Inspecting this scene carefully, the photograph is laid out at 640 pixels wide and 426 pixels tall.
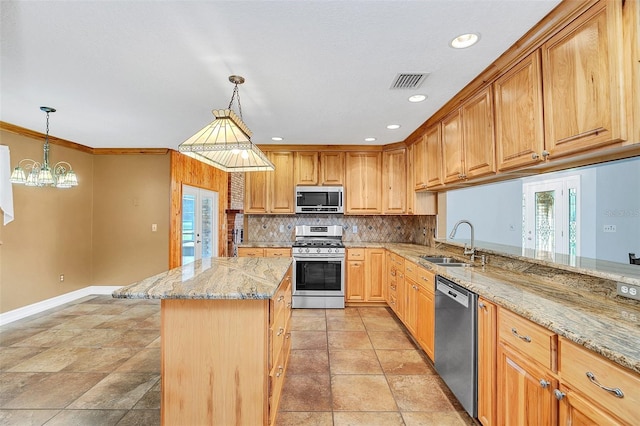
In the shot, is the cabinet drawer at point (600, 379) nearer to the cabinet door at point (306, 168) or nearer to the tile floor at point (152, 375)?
the tile floor at point (152, 375)

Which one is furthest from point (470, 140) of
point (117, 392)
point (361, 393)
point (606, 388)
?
point (117, 392)

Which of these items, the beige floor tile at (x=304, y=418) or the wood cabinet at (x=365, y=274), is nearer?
the beige floor tile at (x=304, y=418)

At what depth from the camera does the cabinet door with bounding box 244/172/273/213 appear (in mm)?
4602

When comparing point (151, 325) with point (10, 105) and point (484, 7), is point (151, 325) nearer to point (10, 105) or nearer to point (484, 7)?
point (10, 105)

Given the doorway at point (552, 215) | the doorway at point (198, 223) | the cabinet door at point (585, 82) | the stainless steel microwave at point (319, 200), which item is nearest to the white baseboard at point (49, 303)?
the doorway at point (198, 223)

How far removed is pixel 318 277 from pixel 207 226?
3158 mm

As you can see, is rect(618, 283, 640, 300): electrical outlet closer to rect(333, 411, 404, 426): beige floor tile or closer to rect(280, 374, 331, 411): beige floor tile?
rect(333, 411, 404, 426): beige floor tile

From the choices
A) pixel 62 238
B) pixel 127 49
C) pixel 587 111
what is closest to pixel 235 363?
pixel 127 49

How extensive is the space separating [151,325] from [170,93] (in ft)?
8.82

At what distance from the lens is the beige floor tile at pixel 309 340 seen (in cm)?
301

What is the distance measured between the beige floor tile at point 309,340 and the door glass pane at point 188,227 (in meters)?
3.10

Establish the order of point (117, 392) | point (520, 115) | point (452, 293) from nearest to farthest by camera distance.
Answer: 1. point (520, 115)
2. point (452, 293)
3. point (117, 392)

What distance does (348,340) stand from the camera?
3.17 meters

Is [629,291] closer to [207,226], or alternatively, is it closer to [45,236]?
[45,236]
